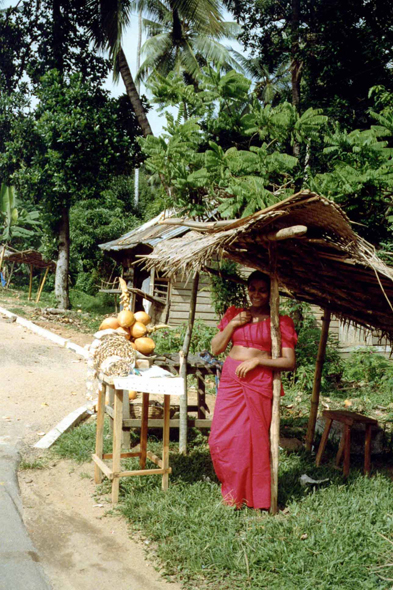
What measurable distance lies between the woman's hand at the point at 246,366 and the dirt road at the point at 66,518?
152 cm

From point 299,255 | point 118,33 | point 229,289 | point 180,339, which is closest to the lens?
point 299,255

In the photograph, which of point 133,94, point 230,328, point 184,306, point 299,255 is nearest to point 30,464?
point 230,328

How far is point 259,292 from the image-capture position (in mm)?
4539

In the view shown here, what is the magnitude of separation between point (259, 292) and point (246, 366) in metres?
0.68

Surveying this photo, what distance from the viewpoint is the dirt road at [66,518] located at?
11.1ft

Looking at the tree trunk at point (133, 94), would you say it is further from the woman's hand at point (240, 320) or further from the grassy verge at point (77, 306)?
the woman's hand at point (240, 320)

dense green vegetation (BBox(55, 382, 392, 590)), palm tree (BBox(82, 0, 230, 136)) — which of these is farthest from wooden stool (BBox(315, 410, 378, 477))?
palm tree (BBox(82, 0, 230, 136))

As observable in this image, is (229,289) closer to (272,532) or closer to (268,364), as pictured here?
(268,364)

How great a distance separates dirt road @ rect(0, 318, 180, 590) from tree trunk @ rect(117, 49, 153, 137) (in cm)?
997

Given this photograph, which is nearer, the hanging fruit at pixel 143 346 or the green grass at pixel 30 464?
the green grass at pixel 30 464

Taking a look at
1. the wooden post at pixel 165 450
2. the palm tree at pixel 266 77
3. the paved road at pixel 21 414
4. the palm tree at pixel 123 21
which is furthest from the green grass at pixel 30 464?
the palm tree at pixel 266 77

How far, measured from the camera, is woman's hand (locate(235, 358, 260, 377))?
427cm

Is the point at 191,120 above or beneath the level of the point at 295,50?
beneath

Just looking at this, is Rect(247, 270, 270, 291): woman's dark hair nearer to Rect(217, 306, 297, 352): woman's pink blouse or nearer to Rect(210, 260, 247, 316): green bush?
Rect(217, 306, 297, 352): woman's pink blouse
